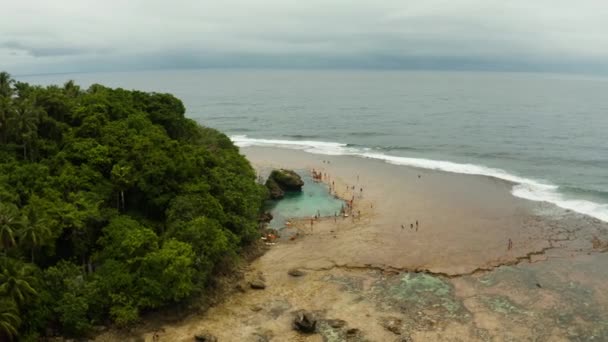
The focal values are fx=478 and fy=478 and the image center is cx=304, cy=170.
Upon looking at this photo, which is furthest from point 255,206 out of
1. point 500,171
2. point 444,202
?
point 500,171

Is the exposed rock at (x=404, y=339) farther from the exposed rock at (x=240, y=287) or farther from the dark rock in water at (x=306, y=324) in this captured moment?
the exposed rock at (x=240, y=287)

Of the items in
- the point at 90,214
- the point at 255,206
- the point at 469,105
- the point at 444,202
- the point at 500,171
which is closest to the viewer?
the point at 90,214

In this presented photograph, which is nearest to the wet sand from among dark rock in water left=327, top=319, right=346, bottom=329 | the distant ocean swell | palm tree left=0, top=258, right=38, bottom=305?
dark rock in water left=327, top=319, right=346, bottom=329

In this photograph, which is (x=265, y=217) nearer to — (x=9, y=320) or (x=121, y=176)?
(x=121, y=176)

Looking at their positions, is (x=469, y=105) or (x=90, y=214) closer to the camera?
(x=90, y=214)

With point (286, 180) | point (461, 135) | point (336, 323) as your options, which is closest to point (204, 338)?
point (336, 323)

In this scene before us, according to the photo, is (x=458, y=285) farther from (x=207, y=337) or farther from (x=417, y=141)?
(x=417, y=141)
